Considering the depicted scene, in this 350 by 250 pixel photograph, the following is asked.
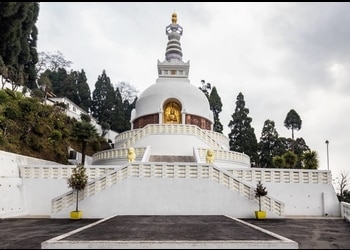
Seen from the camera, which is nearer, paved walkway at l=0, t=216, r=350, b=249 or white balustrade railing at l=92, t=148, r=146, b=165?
paved walkway at l=0, t=216, r=350, b=249

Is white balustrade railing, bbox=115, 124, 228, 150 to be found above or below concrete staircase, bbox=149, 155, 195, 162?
above

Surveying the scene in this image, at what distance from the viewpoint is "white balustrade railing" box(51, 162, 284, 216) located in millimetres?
14477

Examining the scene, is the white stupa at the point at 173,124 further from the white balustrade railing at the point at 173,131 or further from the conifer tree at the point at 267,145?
the conifer tree at the point at 267,145

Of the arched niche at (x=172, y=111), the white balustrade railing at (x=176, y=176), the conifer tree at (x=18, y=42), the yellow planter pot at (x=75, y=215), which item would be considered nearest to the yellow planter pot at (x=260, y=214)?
the white balustrade railing at (x=176, y=176)

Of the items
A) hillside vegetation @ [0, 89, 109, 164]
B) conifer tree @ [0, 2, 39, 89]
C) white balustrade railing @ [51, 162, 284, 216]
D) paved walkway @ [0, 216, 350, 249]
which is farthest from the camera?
hillside vegetation @ [0, 89, 109, 164]

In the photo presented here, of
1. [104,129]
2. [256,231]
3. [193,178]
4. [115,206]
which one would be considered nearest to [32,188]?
[115,206]

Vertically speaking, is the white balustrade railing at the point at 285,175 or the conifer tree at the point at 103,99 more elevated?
the conifer tree at the point at 103,99

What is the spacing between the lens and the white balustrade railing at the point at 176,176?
1448 cm

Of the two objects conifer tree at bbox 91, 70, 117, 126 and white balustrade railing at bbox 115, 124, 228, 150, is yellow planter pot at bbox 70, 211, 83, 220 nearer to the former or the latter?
white balustrade railing at bbox 115, 124, 228, 150

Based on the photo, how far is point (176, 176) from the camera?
1495cm

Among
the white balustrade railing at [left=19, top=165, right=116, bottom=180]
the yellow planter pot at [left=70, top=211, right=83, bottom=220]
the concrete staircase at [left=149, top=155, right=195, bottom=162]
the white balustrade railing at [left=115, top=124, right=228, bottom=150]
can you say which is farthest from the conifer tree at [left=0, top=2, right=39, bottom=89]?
the concrete staircase at [left=149, top=155, right=195, bottom=162]

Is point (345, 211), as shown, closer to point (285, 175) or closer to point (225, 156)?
point (285, 175)

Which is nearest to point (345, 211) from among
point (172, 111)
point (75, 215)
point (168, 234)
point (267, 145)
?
point (168, 234)

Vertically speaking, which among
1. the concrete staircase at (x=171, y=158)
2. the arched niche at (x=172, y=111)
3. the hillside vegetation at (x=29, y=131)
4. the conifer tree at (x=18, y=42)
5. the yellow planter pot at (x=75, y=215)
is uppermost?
the conifer tree at (x=18, y=42)
